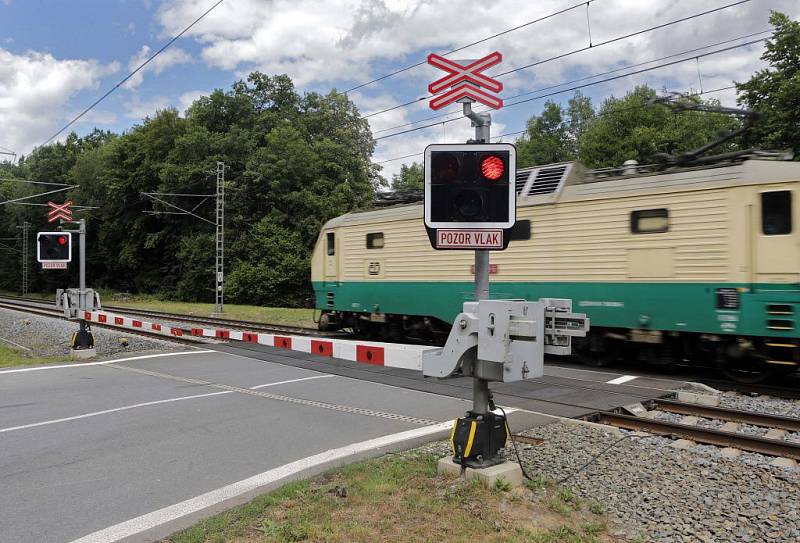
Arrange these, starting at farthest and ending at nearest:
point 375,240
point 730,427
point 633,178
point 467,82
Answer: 1. point 375,240
2. point 633,178
3. point 730,427
4. point 467,82

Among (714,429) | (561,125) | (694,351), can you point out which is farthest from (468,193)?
(561,125)

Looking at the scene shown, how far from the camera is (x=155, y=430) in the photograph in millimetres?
7207

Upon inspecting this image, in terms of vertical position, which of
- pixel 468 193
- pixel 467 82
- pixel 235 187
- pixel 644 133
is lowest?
pixel 468 193

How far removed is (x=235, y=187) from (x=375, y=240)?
31.0m

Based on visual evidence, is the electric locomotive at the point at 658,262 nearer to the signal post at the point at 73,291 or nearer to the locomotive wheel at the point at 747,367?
the locomotive wheel at the point at 747,367

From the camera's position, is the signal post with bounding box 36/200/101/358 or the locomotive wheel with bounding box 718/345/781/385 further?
the signal post with bounding box 36/200/101/358

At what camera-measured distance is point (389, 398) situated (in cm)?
912

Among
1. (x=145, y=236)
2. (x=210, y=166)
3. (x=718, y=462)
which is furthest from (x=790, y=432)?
(x=145, y=236)

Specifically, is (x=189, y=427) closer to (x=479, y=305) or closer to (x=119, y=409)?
(x=119, y=409)

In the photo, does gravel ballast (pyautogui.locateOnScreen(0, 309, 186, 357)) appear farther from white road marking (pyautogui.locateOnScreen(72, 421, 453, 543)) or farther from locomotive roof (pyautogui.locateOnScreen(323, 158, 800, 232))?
white road marking (pyautogui.locateOnScreen(72, 421, 453, 543))

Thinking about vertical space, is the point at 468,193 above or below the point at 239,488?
above

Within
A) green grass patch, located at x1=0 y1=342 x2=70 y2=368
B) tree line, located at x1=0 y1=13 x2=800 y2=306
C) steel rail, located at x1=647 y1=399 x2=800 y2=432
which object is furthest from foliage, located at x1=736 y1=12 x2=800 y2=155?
green grass patch, located at x1=0 y1=342 x2=70 y2=368

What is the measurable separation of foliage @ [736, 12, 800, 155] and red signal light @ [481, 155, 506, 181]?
2645 cm

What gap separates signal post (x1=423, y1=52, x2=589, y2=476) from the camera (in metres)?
4.77
